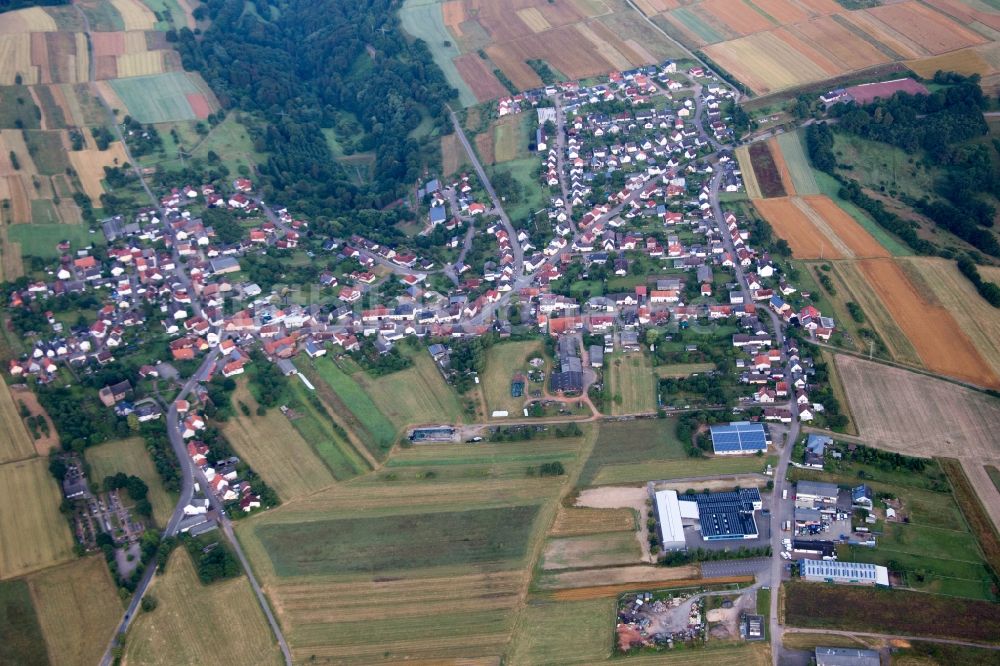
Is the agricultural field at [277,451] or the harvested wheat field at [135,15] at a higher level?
the harvested wheat field at [135,15]

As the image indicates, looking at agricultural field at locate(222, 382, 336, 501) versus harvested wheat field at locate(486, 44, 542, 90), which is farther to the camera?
harvested wheat field at locate(486, 44, 542, 90)

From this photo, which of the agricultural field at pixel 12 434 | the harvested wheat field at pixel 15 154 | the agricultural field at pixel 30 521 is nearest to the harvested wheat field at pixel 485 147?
the harvested wheat field at pixel 15 154

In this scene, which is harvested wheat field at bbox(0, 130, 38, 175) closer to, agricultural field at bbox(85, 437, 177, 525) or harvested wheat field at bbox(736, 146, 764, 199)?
agricultural field at bbox(85, 437, 177, 525)

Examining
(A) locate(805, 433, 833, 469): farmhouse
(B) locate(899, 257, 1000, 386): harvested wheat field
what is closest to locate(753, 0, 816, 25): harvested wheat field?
(B) locate(899, 257, 1000, 386): harvested wheat field

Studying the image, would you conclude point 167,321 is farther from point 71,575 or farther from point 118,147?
point 118,147

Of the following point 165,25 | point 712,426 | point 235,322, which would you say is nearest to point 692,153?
point 712,426

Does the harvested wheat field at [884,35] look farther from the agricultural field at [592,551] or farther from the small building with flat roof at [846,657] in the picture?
the small building with flat roof at [846,657]
